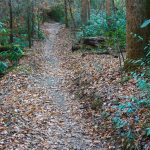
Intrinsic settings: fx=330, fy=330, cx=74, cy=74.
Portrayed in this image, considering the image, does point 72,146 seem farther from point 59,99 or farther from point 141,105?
point 59,99

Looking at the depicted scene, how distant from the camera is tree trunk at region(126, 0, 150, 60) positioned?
31.2ft

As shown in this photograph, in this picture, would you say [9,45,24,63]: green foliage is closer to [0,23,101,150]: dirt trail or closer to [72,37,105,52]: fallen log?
[0,23,101,150]: dirt trail

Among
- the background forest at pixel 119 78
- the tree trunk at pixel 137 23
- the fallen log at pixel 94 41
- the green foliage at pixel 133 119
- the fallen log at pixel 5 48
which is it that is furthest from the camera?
the fallen log at pixel 94 41

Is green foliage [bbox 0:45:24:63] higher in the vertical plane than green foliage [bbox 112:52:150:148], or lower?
lower

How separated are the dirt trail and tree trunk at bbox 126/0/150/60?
237 centimetres

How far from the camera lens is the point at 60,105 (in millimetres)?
9836

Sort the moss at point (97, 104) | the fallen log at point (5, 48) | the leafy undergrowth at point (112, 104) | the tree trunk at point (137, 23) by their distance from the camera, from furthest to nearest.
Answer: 1. the fallen log at point (5, 48)
2. the tree trunk at point (137, 23)
3. the moss at point (97, 104)
4. the leafy undergrowth at point (112, 104)

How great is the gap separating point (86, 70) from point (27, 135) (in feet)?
20.3

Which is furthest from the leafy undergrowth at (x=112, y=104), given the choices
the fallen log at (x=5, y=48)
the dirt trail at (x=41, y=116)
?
the fallen log at (x=5, y=48)

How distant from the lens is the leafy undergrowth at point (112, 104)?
6.22 m

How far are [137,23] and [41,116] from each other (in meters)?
3.87

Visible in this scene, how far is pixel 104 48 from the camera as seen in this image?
16969 millimetres

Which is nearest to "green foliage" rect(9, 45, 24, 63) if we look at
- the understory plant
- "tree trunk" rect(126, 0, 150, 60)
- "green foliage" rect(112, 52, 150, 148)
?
"tree trunk" rect(126, 0, 150, 60)

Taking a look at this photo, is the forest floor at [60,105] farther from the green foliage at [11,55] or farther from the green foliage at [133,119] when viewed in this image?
the green foliage at [11,55]
